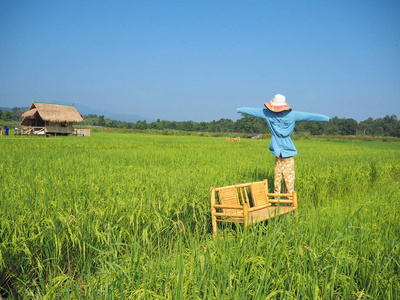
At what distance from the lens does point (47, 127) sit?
30.0m

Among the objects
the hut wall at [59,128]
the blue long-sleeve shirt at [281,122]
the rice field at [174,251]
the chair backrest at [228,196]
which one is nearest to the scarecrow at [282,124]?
the blue long-sleeve shirt at [281,122]

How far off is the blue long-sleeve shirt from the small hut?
29329mm

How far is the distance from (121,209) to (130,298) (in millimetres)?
1465

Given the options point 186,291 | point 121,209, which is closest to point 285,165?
point 121,209

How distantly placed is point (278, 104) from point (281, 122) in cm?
28

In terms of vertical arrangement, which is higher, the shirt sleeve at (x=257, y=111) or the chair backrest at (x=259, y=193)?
the shirt sleeve at (x=257, y=111)

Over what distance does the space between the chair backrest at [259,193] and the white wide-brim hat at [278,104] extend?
3.77ft

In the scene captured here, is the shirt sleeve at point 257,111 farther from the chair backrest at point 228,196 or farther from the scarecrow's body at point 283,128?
the chair backrest at point 228,196

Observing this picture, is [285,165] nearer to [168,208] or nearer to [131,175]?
[168,208]

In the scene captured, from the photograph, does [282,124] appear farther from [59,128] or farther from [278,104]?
[59,128]

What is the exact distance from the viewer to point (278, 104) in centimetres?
419

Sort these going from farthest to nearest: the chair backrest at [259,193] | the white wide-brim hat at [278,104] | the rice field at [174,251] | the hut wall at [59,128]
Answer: the hut wall at [59,128] → the white wide-brim hat at [278,104] → the chair backrest at [259,193] → the rice field at [174,251]

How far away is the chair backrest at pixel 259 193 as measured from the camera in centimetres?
354

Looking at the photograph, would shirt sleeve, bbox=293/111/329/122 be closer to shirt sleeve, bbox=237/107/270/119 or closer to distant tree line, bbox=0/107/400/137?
shirt sleeve, bbox=237/107/270/119
